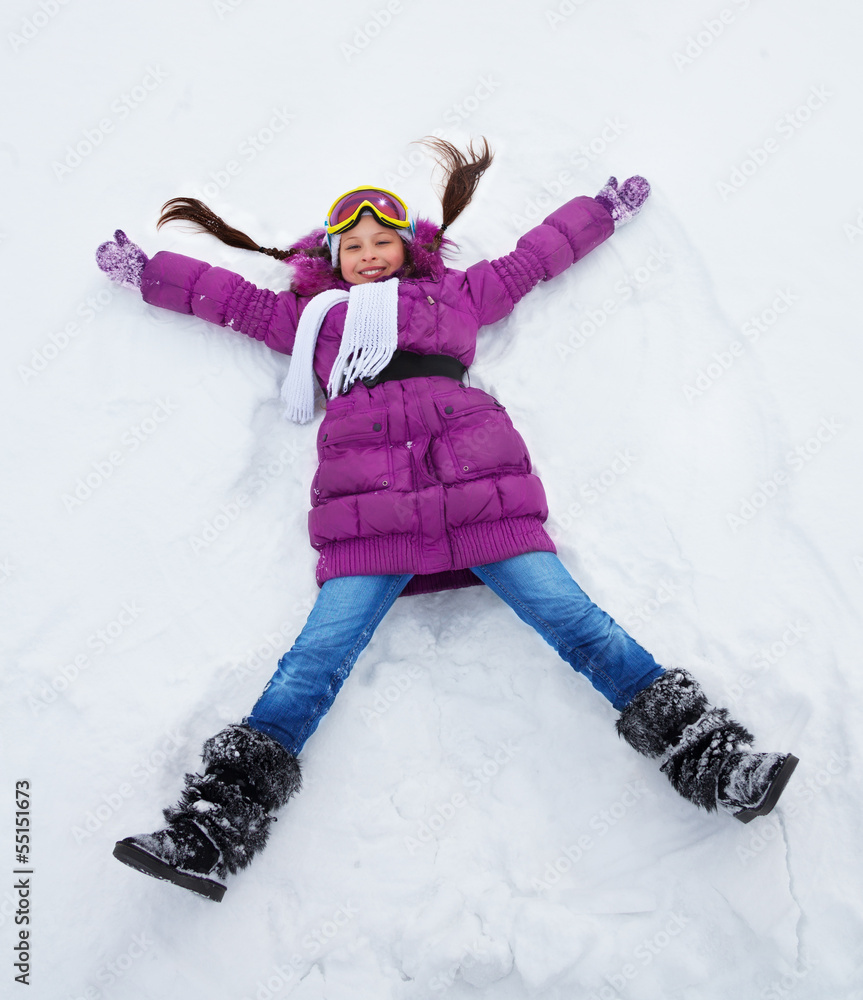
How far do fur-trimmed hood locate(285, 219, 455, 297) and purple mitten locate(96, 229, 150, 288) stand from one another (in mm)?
537

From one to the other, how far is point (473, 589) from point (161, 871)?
1134 mm

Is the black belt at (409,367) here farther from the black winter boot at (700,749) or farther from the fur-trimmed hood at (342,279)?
the black winter boot at (700,749)

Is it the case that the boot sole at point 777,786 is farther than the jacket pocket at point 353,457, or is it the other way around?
the jacket pocket at point 353,457

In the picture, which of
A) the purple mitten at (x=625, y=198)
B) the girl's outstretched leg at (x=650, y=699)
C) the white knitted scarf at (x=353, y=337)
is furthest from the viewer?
the purple mitten at (x=625, y=198)

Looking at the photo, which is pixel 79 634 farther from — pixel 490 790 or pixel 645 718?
pixel 645 718

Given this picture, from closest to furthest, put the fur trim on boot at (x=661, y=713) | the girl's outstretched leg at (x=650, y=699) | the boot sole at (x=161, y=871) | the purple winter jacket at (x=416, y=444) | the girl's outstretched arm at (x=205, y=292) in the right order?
the boot sole at (x=161, y=871)
the girl's outstretched leg at (x=650, y=699)
the fur trim on boot at (x=661, y=713)
the purple winter jacket at (x=416, y=444)
the girl's outstretched arm at (x=205, y=292)

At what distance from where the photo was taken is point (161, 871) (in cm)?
142

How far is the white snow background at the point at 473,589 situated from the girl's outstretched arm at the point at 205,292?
0.12 meters

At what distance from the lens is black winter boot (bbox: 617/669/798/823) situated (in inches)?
57.9

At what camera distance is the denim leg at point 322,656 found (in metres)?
1.71

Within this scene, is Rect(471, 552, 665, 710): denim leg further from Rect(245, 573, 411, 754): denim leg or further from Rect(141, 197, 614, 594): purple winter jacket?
Rect(245, 573, 411, 754): denim leg

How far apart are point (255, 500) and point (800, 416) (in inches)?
73.4

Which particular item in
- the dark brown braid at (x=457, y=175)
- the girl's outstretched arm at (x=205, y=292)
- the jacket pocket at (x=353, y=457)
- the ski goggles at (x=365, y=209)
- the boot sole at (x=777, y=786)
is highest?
the dark brown braid at (x=457, y=175)

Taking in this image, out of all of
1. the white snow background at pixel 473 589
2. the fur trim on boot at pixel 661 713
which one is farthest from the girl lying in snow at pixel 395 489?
the white snow background at pixel 473 589
